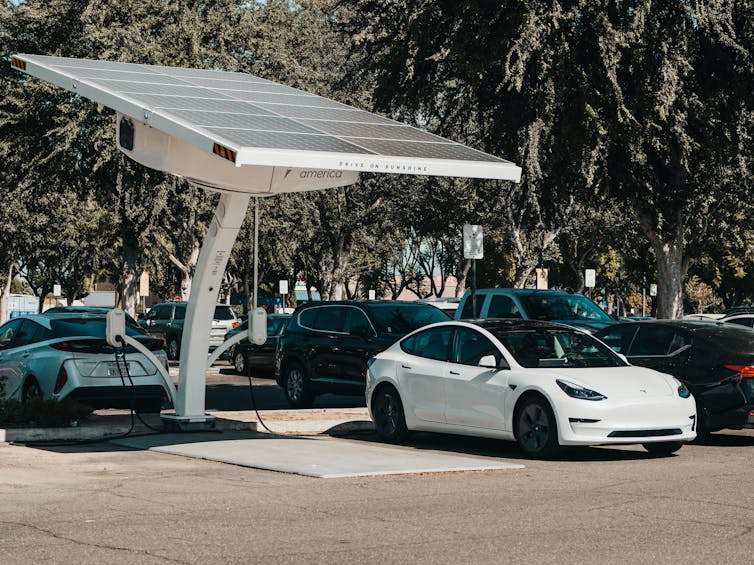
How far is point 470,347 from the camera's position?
15.0m

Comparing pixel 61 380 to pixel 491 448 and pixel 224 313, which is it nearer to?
pixel 491 448

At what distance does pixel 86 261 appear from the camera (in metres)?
81.6

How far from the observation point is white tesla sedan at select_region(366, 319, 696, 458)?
44.1 feet

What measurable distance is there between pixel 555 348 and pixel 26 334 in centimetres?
767

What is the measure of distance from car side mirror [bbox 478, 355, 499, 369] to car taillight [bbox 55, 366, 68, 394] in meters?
5.76

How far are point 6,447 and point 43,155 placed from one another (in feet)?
69.7

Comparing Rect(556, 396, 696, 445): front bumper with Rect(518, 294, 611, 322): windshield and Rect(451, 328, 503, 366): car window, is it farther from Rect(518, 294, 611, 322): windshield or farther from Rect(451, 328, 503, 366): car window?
Rect(518, 294, 611, 322): windshield

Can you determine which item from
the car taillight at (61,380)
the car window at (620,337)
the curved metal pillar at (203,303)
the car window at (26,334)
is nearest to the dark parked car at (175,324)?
the car window at (26,334)

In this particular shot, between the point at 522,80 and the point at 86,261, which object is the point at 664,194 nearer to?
the point at 522,80

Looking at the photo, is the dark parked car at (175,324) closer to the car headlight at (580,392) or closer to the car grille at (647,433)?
the car headlight at (580,392)

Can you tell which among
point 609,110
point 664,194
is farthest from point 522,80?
point 664,194

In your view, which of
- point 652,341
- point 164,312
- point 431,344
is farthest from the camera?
point 164,312

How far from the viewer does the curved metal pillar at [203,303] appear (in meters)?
16.1

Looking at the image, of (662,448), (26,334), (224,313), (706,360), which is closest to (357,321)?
(26,334)
